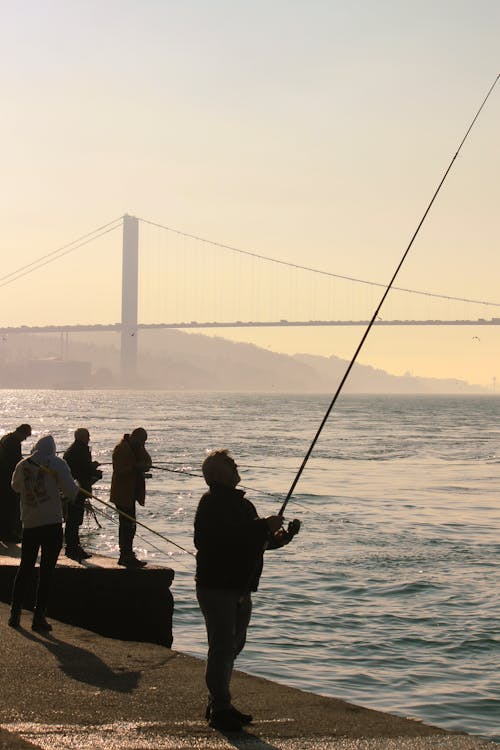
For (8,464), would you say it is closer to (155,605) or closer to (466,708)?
(155,605)

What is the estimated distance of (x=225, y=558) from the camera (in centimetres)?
471

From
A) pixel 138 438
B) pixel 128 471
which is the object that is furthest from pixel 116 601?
pixel 138 438

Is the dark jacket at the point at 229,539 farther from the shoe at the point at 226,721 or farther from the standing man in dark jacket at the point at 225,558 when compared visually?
the shoe at the point at 226,721

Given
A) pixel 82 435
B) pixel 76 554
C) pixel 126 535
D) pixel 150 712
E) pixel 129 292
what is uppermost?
pixel 129 292

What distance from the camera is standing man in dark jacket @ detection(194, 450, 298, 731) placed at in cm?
469

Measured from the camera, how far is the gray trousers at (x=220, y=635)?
15.5 feet

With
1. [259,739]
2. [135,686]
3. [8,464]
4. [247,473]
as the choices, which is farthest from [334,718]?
[247,473]

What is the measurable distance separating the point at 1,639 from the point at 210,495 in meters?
2.03

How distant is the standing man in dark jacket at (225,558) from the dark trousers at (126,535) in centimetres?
311

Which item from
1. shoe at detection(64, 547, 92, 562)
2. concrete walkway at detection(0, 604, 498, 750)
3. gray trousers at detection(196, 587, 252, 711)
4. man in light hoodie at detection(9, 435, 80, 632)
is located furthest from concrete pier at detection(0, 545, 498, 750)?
shoe at detection(64, 547, 92, 562)

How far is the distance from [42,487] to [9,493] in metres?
2.98

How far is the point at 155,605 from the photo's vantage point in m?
7.28

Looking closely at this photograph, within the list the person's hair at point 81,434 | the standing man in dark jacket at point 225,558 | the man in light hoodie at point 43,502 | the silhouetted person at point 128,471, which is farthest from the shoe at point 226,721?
the person's hair at point 81,434

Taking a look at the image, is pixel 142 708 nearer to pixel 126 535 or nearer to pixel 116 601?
pixel 116 601
